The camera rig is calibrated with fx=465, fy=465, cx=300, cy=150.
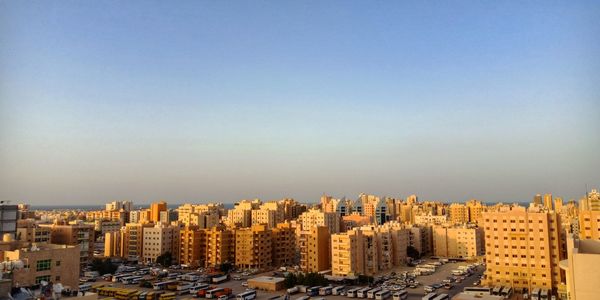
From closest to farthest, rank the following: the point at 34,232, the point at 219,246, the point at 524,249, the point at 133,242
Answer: the point at 524,249 < the point at 34,232 < the point at 219,246 < the point at 133,242

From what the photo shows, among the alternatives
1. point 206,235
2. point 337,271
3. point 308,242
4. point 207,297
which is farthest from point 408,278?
point 206,235

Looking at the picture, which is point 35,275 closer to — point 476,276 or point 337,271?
point 337,271

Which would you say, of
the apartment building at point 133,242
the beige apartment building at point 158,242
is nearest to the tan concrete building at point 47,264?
the beige apartment building at point 158,242

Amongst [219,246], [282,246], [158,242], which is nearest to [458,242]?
[282,246]

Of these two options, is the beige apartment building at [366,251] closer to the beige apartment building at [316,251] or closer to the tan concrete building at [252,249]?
the beige apartment building at [316,251]

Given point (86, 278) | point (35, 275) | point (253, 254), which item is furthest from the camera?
point (253, 254)

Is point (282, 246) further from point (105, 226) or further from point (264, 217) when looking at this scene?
point (105, 226)
